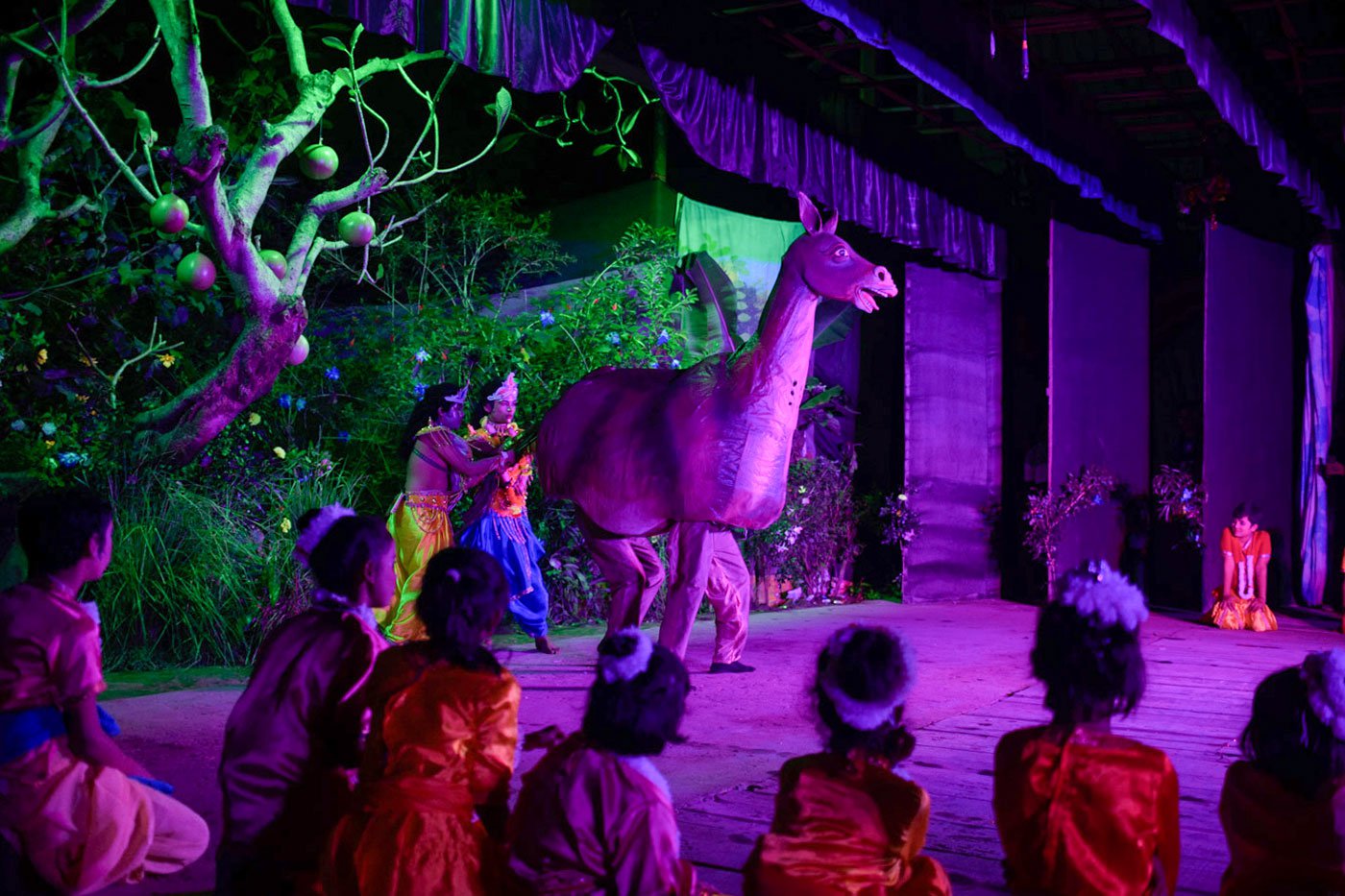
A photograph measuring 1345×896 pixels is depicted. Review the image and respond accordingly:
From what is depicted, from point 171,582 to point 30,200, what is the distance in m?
2.08

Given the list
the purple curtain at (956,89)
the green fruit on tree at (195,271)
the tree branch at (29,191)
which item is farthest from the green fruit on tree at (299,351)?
the purple curtain at (956,89)

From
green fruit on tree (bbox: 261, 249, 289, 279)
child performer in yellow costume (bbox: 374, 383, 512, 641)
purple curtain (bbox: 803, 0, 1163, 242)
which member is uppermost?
purple curtain (bbox: 803, 0, 1163, 242)

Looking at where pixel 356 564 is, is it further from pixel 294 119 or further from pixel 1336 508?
pixel 1336 508

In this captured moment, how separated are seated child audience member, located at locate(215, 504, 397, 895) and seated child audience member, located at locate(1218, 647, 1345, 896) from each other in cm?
183

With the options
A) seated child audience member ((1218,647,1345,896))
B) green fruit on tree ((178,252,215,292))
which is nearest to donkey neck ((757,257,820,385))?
green fruit on tree ((178,252,215,292))

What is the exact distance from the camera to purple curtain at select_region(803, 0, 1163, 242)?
6062 mm

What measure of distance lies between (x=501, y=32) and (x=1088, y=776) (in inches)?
175

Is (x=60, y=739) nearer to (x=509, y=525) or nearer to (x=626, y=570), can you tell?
(x=626, y=570)

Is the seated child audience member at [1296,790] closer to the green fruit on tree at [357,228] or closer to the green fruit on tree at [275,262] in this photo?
the green fruit on tree at [357,228]

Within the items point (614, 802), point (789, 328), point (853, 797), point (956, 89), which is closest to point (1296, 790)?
point (853, 797)

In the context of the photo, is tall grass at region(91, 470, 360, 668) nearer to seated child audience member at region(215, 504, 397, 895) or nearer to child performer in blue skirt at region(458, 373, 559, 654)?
child performer in blue skirt at region(458, 373, 559, 654)

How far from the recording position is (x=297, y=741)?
2.86m

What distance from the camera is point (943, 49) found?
6.90m

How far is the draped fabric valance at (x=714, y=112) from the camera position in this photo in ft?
18.3
